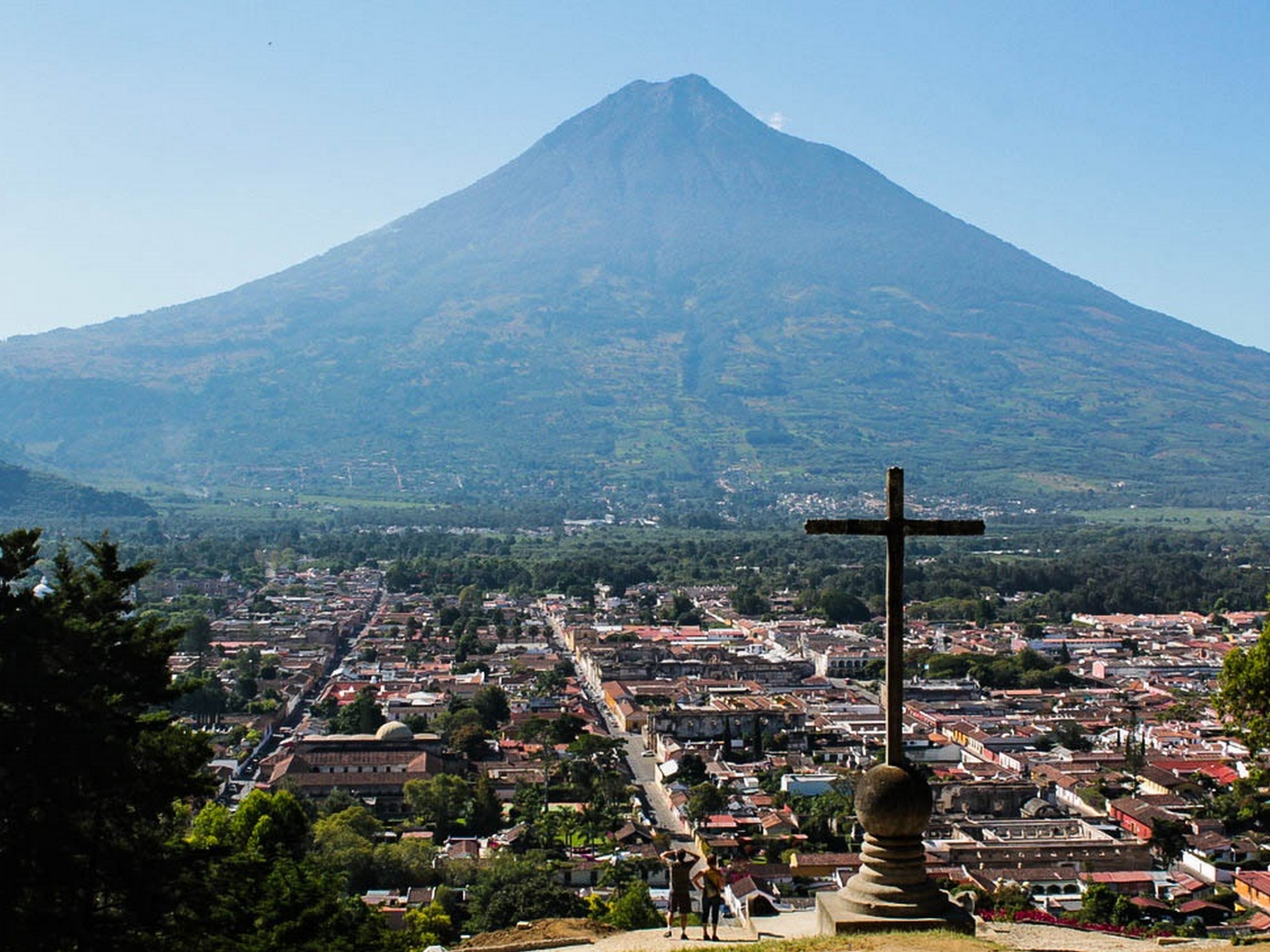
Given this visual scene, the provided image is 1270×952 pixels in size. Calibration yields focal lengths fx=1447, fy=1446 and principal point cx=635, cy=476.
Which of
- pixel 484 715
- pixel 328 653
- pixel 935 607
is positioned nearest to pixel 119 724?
pixel 484 715

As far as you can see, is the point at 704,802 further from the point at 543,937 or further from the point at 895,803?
the point at 895,803

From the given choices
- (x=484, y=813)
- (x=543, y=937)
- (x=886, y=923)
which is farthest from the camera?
(x=484, y=813)

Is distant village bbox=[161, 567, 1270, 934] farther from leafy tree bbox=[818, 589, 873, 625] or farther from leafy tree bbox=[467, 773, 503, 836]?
leafy tree bbox=[818, 589, 873, 625]

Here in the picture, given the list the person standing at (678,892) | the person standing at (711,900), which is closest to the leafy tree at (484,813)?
the person standing at (678,892)

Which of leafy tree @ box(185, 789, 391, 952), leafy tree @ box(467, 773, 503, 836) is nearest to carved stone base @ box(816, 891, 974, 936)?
leafy tree @ box(185, 789, 391, 952)

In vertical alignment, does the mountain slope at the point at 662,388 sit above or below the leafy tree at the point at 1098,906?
above

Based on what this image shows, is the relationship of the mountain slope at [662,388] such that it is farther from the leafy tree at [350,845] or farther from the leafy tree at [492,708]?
the leafy tree at [350,845]

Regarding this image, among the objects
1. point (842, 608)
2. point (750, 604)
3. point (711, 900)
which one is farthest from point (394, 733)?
point (750, 604)
